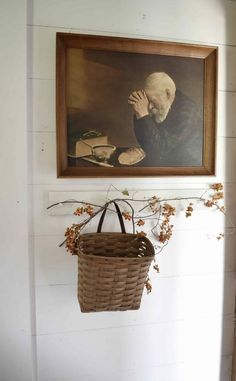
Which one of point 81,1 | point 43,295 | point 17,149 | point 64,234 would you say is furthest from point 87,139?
point 43,295

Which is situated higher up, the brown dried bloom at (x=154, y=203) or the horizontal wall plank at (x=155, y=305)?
the brown dried bloom at (x=154, y=203)

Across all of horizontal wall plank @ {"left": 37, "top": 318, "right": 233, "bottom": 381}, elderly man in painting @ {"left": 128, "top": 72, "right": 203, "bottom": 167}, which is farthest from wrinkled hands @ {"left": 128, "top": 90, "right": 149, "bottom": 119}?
horizontal wall plank @ {"left": 37, "top": 318, "right": 233, "bottom": 381}

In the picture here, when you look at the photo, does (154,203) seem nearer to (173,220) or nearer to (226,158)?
(173,220)

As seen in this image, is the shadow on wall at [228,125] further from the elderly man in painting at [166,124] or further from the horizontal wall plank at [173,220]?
the elderly man in painting at [166,124]

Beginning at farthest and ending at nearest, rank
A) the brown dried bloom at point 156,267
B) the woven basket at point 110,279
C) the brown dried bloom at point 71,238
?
the brown dried bloom at point 156,267
the brown dried bloom at point 71,238
the woven basket at point 110,279

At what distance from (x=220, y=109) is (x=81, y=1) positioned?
2.12ft

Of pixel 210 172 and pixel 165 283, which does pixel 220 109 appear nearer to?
pixel 210 172

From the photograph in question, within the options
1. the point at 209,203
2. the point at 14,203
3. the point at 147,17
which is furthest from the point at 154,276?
the point at 147,17

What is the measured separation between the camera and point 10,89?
789 mm

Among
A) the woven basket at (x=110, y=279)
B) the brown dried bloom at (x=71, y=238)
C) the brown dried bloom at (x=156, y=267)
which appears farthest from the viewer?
the brown dried bloom at (x=156, y=267)

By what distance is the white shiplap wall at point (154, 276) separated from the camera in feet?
2.79

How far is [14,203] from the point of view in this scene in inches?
31.9

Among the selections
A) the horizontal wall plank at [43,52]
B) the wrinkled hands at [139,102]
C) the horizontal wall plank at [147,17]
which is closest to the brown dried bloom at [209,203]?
the wrinkled hands at [139,102]

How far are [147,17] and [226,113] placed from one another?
0.47m
